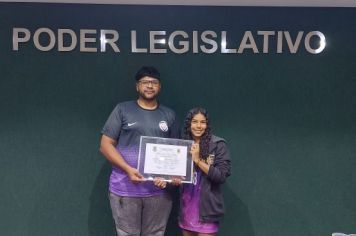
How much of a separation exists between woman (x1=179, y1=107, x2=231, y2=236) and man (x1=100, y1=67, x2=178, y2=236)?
214 mm

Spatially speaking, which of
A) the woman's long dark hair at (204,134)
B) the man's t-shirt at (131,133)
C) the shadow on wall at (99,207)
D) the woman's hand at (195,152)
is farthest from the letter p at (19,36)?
the woman's hand at (195,152)

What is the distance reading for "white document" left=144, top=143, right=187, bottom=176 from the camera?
2887 mm

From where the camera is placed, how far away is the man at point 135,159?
2.92 metres

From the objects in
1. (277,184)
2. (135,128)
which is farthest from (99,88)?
(277,184)

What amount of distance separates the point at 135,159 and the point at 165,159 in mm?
218

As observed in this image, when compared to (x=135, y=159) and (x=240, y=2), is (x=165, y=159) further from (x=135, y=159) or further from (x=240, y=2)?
(x=240, y=2)

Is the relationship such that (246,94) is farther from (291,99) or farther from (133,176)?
(133,176)

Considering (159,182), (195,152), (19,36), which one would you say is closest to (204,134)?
(195,152)

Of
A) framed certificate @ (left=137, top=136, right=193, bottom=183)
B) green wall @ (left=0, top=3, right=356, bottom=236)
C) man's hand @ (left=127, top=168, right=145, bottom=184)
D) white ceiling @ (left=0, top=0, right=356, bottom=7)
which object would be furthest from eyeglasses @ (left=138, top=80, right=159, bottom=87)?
white ceiling @ (left=0, top=0, right=356, bottom=7)

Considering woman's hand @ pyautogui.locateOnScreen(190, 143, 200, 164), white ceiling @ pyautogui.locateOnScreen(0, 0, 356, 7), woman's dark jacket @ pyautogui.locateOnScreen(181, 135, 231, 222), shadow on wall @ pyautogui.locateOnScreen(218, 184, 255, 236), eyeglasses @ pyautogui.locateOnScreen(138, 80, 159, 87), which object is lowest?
shadow on wall @ pyautogui.locateOnScreen(218, 184, 255, 236)

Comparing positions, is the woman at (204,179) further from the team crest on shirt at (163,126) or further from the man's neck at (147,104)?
the man's neck at (147,104)

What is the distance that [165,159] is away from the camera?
2904 millimetres

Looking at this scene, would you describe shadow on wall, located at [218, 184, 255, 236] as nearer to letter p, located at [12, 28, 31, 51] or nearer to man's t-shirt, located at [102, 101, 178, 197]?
man's t-shirt, located at [102, 101, 178, 197]

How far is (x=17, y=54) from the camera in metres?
3.39
